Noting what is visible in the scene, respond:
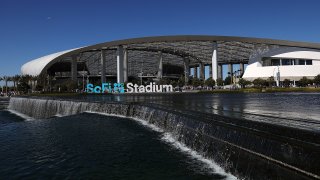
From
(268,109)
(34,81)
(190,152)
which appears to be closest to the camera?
(190,152)

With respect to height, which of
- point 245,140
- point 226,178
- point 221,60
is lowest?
point 226,178

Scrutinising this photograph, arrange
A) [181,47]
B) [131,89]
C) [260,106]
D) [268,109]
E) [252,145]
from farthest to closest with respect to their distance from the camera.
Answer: [181,47]
[131,89]
[260,106]
[268,109]
[252,145]

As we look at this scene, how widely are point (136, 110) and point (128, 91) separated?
63.7 metres

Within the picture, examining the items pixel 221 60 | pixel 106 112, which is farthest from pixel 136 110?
pixel 221 60

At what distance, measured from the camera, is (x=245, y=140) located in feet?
29.3

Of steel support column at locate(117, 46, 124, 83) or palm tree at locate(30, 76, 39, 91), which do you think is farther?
steel support column at locate(117, 46, 124, 83)

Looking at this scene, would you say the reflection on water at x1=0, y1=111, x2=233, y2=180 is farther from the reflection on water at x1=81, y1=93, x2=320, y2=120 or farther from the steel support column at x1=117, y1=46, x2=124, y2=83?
the steel support column at x1=117, y1=46, x2=124, y2=83

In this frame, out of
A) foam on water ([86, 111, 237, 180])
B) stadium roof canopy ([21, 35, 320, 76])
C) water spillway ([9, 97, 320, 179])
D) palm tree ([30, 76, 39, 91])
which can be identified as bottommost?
foam on water ([86, 111, 237, 180])

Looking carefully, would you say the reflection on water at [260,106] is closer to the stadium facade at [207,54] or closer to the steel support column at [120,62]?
the stadium facade at [207,54]

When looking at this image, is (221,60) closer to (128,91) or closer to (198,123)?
(128,91)

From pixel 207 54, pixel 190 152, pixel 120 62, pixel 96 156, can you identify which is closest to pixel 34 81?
pixel 120 62

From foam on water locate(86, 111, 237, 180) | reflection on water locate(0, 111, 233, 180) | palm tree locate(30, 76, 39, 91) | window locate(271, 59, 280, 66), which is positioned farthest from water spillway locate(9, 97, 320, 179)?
window locate(271, 59, 280, 66)

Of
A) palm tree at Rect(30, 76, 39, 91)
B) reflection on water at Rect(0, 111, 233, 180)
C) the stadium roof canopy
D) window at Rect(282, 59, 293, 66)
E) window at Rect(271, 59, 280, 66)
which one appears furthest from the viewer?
window at Rect(271, 59, 280, 66)

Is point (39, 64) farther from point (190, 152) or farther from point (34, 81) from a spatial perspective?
point (190, 152)
